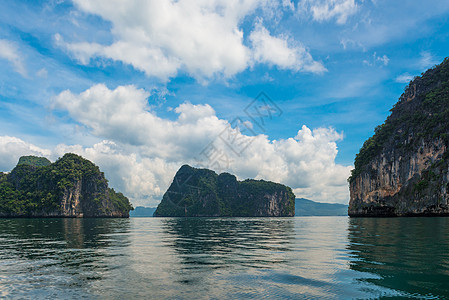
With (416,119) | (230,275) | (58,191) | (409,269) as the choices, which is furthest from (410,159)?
(58,191)

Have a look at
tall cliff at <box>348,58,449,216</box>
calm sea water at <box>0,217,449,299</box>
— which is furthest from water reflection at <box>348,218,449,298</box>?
tall cliff at <box>348,58,449,216</box>

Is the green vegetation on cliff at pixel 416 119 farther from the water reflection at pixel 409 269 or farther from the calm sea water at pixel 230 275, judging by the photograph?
the calm sea water at pixel 230 275

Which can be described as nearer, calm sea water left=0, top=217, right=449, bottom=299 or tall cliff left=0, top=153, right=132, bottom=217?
calm sea water left=0, top=217, right=449, bottom=299

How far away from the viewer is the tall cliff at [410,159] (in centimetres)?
9006

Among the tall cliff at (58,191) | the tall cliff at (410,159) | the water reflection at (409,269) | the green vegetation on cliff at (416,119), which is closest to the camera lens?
the water reflection at (409,269)

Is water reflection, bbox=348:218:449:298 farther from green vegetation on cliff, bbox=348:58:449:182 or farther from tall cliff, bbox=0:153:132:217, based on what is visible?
tall cliff, bbox=0:153:132:217

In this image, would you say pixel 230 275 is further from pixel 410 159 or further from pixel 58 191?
pixel 58 191

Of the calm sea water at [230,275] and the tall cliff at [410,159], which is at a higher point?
the tall cliff at [410,159]

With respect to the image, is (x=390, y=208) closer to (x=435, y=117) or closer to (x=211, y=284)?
(x=435, y=117)

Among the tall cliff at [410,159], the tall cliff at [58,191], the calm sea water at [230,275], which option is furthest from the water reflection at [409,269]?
the tall cliff at [58,191]

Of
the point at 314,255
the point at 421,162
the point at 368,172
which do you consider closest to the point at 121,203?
the point at 368,172

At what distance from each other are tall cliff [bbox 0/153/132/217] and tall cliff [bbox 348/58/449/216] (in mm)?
135267

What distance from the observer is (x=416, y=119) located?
10862 cm

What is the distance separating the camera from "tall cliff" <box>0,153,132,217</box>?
469ft
